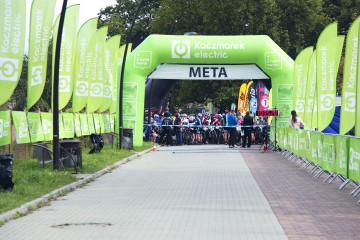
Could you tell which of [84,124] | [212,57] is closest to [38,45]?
[84,124]

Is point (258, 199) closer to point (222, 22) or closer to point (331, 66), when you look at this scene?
point (331, 66)

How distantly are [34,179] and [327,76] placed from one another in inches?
382

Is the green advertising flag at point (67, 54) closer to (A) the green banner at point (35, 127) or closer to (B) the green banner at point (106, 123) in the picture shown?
(A) the green banner at point (35, 127)

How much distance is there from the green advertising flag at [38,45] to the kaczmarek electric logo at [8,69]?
4.07 metres

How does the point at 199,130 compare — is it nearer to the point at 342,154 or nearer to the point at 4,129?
the point at 4,129

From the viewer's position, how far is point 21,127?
75.9 feet

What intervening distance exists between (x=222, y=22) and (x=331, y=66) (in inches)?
1697

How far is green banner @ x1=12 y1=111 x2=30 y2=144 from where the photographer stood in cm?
2256

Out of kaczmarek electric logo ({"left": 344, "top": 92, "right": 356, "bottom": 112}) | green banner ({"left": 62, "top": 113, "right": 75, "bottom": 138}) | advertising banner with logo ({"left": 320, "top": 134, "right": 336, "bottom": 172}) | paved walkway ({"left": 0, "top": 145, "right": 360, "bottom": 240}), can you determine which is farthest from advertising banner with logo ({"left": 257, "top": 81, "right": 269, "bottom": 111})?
kaczmarek electric logo ({"left": 344, "top": 92, "right": 356, "bottom": 112})

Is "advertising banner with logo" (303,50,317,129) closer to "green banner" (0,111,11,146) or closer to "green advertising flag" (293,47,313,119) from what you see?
"green advertising flag" (293,47,313,119)

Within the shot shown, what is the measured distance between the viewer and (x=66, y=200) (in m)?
16.0

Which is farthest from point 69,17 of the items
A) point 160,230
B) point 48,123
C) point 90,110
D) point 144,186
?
point 160,230

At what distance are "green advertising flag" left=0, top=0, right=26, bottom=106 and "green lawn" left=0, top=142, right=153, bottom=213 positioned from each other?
6.14 ft

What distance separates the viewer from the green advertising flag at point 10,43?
56.3 ft
